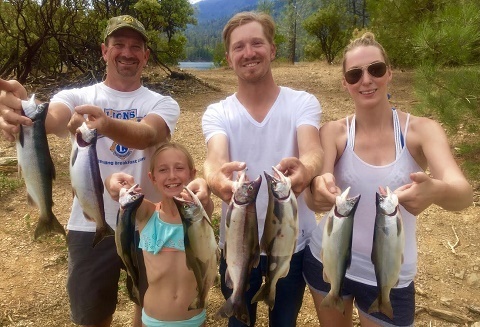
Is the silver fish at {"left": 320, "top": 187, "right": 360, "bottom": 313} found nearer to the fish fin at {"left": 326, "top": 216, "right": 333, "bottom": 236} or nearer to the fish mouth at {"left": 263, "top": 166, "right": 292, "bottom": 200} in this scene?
the fish fin at {"left": 326, "top": 216, "right": 333, "bottom": 236}

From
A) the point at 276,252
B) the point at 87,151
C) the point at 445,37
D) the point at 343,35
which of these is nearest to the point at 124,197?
the point at 87,151

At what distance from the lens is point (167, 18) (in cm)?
1992

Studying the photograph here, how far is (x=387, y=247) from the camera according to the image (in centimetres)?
244

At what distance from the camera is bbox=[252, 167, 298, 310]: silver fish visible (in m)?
2.34

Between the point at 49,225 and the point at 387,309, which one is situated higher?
the point at 49,225

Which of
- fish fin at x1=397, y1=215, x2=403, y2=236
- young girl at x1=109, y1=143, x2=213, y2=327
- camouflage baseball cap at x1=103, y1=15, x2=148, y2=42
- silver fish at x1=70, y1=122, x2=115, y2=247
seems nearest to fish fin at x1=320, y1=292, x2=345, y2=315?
fish fin at x1=397, y1=215, x2=403, y2=236

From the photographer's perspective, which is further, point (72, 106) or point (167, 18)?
point (167, 18)

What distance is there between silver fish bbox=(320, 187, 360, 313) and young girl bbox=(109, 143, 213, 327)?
883 millimetres

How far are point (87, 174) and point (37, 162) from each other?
0.41 m

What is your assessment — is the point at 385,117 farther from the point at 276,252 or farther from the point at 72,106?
the point at 72,106

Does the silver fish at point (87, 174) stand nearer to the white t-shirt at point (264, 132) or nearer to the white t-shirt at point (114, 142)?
the white t-shirt at point (114, 142)

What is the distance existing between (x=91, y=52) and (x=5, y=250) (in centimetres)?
917

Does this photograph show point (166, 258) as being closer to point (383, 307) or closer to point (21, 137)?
point (21, 137)

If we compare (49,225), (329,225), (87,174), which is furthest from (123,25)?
(329,225)
